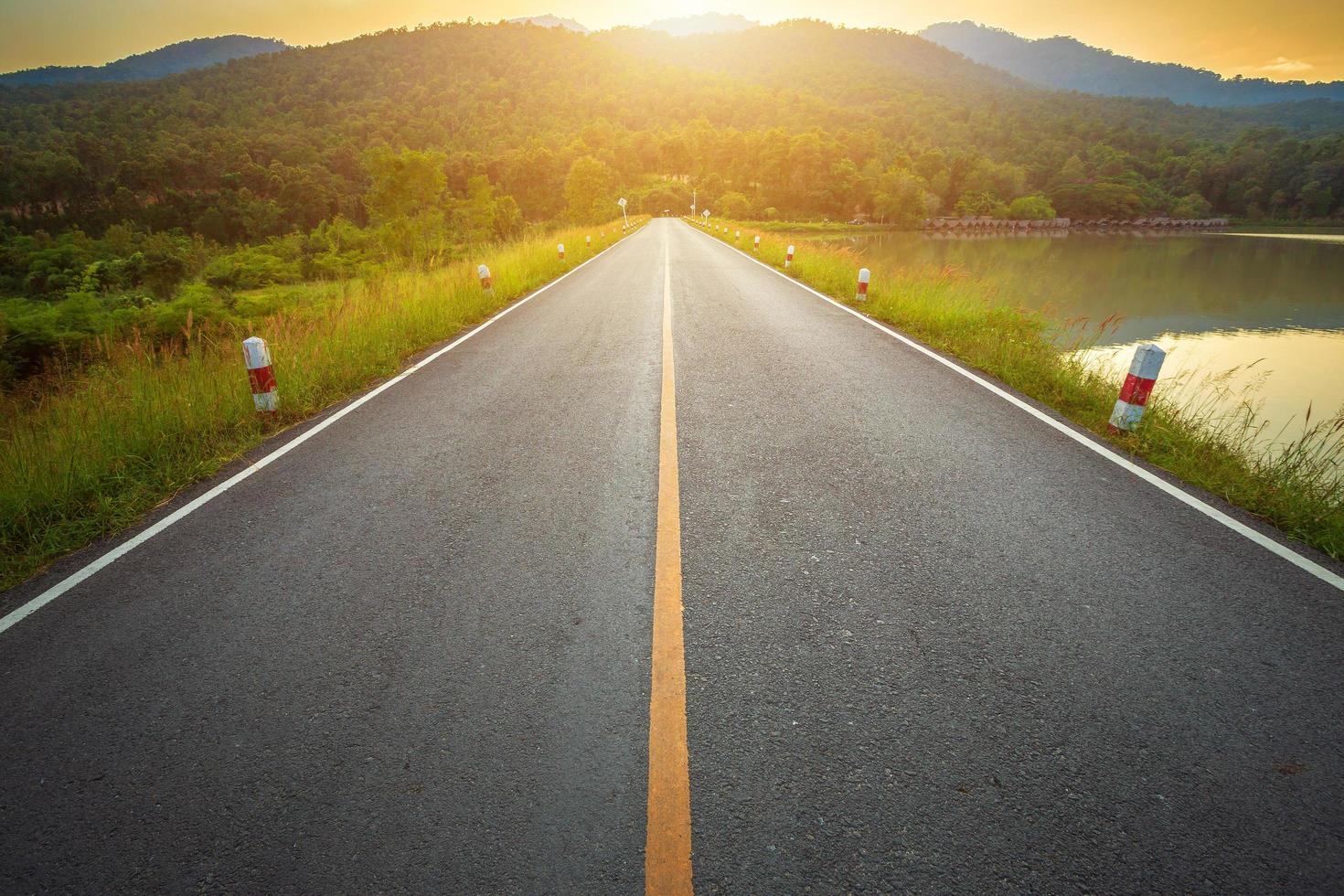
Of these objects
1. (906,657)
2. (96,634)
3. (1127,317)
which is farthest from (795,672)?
(1127,317)

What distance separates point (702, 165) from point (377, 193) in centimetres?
11705

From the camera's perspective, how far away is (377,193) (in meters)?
34.0

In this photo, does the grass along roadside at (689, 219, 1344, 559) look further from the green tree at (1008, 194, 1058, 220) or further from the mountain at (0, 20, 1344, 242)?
the green tree at (1008, 194, 1058, 220)

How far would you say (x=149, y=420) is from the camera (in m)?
5.27

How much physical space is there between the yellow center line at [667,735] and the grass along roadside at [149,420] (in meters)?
3.87

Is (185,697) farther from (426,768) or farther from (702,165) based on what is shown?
(702,165)

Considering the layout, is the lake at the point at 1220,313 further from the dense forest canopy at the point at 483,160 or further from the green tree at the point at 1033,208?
the green tree at the point at 1033,208

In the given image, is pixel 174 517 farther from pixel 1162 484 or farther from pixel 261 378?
pixel 1162 484

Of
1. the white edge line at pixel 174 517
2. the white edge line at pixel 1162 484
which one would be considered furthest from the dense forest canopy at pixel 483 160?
the white edge line at pixel 1162 484

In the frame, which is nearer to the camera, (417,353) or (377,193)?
(417,353)

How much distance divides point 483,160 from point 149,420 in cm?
9974

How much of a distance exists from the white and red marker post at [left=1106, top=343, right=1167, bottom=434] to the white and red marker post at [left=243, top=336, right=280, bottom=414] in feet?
27.4

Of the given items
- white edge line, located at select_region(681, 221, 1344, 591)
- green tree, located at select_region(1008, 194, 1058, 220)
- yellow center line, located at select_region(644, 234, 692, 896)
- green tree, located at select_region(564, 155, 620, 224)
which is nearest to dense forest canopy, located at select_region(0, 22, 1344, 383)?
green tree, located at select_region(564, 155, 620, 224)

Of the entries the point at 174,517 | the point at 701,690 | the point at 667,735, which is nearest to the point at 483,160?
the point at 174,517
